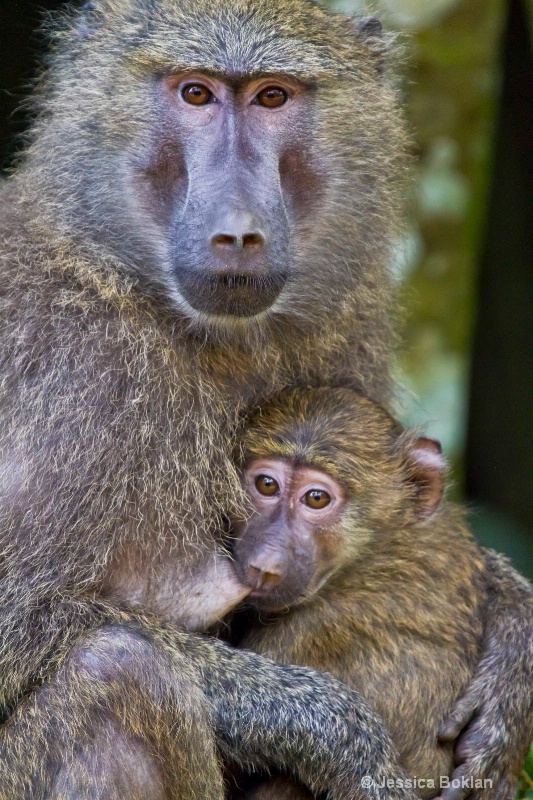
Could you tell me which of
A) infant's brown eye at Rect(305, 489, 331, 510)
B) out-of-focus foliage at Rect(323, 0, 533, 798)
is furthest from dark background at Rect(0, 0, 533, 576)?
infant's brown eye at Rect(305, 489, 331, 510)

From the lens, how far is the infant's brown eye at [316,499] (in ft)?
13.2

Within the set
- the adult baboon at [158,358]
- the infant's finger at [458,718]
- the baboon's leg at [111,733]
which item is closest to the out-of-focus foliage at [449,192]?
the infant's finger at [458,718]

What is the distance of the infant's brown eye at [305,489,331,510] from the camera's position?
402 cm

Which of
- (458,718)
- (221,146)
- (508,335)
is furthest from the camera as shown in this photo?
(508,335)

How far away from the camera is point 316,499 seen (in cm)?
404

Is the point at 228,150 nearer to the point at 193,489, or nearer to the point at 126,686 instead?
the point at 193,489

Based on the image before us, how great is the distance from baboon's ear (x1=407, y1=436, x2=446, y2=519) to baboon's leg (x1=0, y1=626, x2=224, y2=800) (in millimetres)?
1211

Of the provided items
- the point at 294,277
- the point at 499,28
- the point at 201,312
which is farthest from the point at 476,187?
the point at 201,312

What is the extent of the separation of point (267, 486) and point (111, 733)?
3.28ft

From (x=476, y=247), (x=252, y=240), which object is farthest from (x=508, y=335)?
(x=252, y=240)

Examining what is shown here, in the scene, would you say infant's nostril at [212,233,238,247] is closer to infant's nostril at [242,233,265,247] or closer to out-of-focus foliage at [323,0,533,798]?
infant's nostril at [242,233,265,247]

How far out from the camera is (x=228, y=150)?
3.64 m

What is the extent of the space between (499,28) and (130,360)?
3447 millimetres

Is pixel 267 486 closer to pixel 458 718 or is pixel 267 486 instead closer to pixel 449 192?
pixel 458 718
